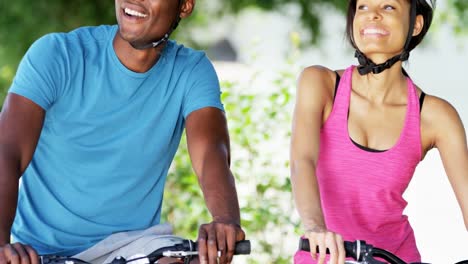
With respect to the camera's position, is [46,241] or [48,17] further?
[48,17]

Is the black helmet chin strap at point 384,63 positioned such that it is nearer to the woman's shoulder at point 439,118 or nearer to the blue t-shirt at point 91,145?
the woman's shoulder at point 439,118

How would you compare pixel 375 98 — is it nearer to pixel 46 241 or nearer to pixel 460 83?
pixel 46 241

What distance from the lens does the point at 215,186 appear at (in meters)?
4.35

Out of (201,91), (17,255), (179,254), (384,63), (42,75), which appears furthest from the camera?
(384,63)

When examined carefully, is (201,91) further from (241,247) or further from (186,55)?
(241,247)

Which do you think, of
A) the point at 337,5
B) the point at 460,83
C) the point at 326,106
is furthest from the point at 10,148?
the point at 460,83

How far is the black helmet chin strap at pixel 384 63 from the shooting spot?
466 centimetres

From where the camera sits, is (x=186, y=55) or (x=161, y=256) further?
(x=186, y=55)

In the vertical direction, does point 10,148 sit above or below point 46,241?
above

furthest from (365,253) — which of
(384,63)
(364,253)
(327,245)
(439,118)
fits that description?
(384,63)

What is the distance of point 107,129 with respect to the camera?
446cm

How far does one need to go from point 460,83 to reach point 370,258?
5590mm

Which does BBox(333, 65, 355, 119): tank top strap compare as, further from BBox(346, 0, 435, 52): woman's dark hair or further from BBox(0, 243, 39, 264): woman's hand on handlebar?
BBox(0, 243, 39, 264): woman's hand on handlebar

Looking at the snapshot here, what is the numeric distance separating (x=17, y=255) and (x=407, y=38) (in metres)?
1.76
